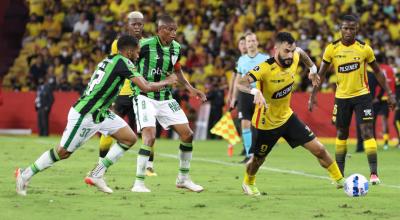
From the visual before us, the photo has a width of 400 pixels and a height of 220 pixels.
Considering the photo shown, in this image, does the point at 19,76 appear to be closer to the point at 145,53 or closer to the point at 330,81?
the point at 330,81

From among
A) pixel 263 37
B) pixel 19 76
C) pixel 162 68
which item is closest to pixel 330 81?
pixel 263 37

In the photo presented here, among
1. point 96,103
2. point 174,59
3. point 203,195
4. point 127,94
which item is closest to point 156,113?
point 174,59

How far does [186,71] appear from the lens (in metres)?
30.8

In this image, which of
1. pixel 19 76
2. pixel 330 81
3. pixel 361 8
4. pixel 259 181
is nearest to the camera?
pixel 259 181

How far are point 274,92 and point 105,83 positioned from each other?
2.17 metres

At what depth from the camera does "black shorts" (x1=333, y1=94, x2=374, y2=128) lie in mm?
14539

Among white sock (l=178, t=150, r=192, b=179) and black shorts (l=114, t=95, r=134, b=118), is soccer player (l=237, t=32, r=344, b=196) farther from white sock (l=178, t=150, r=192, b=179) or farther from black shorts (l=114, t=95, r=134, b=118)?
black shorts (l=114, t=95, r=134, b=118)

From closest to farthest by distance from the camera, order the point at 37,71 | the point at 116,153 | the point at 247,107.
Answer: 1. the point at 116,153
2. the point at 247,107
3. the point at 37,71

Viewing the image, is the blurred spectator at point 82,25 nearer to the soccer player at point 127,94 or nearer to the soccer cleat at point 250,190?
the soccer player at point 127,94

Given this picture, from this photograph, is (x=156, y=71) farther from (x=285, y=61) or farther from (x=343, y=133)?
(x=343, y=133)

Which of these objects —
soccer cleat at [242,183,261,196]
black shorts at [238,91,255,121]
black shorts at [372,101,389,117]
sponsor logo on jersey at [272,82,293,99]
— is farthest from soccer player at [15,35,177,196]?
black shorts at [372,101,389,117]

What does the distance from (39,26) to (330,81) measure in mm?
12469

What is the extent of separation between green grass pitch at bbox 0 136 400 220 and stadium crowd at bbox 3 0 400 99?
1009 cm

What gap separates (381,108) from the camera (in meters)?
25.1
